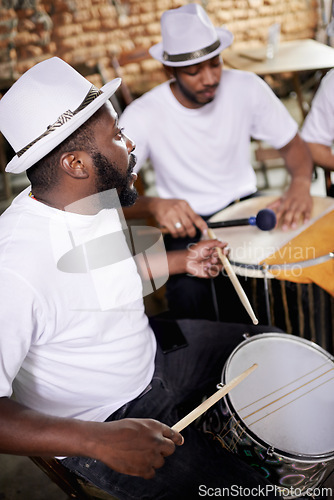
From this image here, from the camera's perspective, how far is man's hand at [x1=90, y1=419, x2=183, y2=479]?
1018mm

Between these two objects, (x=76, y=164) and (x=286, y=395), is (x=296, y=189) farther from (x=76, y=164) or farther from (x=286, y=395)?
(x=76, y=164)

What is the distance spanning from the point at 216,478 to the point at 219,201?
1483mm

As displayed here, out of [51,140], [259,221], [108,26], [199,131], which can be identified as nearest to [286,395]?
[259,221]

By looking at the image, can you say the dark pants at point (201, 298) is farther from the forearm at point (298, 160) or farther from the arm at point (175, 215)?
the forearm at point (298, 160)

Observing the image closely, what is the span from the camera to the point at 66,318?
1.19 meters

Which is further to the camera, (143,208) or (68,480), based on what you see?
(143,208)

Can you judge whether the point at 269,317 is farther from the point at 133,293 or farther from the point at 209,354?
the point at 133,293

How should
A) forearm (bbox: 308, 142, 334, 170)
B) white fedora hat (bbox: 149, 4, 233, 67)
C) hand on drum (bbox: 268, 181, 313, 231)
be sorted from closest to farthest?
hand on drum (bbox: 268, 181, 313, 231) → white fedora hat (bbox: 149, 4, 233, 67) → forearm (bbox: 308, 142, 334, 170)

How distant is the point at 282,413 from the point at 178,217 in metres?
0.95

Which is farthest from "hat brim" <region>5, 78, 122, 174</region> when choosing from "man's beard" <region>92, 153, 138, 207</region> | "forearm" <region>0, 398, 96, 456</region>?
"forearm" <region>0, 398, 96, 456</region>

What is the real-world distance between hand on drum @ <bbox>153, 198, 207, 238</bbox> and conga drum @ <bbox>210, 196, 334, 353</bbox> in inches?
5.2

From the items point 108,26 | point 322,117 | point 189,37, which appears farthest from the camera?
point 108,26

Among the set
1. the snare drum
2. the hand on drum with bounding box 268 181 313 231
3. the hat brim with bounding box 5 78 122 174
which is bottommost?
the snare drum

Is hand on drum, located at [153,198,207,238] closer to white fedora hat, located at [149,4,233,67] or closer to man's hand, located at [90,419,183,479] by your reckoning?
white fedora hat, located at [149,4,233,67]
